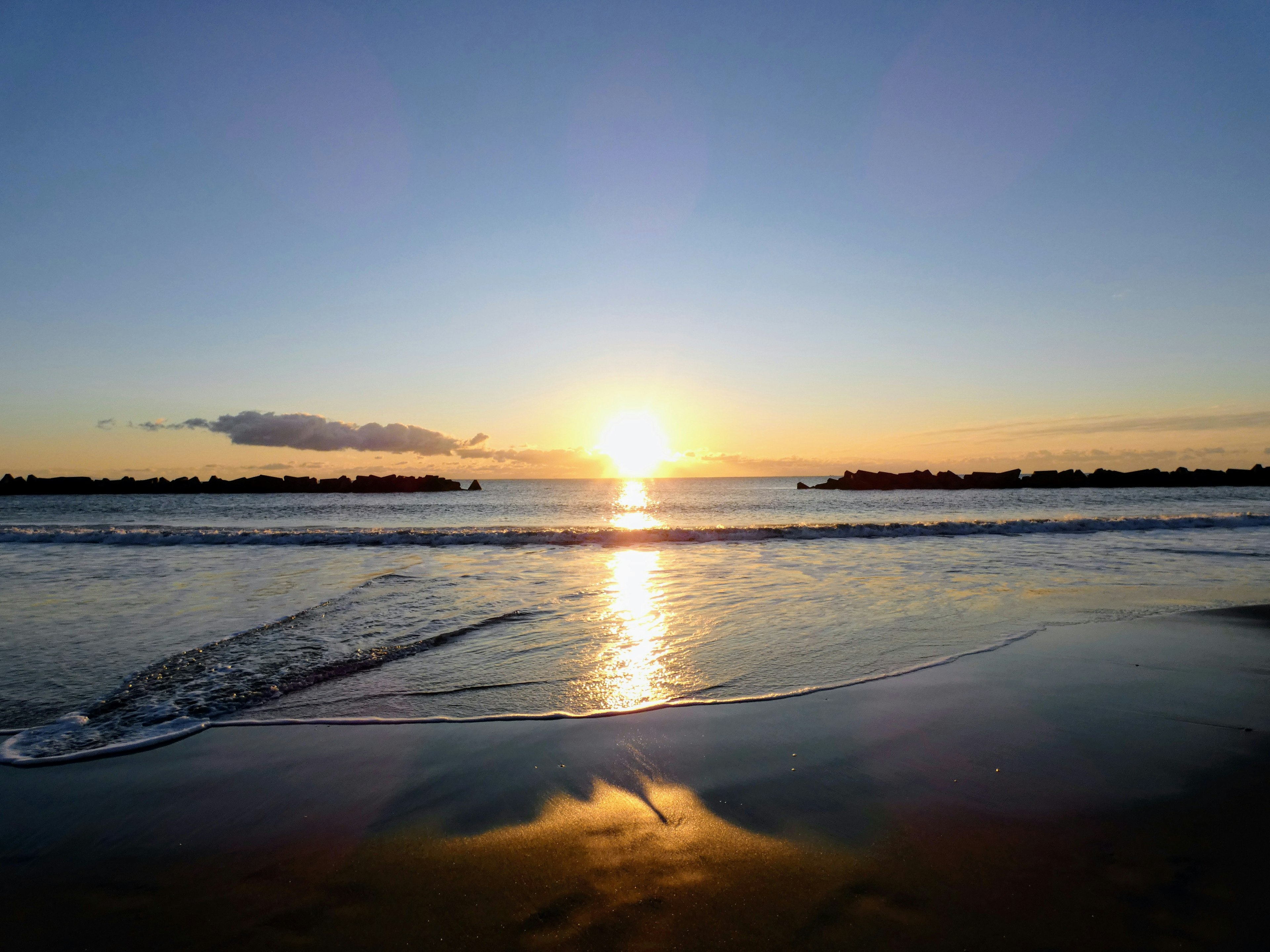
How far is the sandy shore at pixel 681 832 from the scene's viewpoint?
236cm

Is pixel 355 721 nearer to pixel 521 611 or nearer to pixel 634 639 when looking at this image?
pixel 634 639

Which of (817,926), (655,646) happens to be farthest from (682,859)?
(655,646)

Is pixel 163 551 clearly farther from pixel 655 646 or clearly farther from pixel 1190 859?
pixel 1190 859

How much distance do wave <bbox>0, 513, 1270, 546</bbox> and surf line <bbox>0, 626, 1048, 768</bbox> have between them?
49.1ft

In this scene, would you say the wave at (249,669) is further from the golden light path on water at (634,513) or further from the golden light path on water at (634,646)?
the golden light path on water at (634,513)

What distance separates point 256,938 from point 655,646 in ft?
15.5

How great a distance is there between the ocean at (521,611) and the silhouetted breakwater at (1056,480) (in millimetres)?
44154

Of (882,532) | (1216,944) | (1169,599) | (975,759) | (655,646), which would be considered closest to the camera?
(1216,944)

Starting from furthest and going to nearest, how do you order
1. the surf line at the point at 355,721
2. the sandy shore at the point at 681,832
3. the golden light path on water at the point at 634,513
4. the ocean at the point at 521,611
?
the golden light path on water at the point at 634,513, the ocean at the point at 521,611, the surf line at the point at 355,721, the sandy shore at the point at 681,832

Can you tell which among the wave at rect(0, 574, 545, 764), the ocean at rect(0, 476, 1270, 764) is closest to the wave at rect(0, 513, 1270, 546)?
the ocean at rect(0, 476, 1270, 764)

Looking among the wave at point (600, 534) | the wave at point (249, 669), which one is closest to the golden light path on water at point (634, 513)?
the wave at point (600, 534)

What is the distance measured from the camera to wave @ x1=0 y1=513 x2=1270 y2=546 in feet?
66.8

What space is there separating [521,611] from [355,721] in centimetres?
403

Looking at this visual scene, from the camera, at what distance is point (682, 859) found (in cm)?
278
